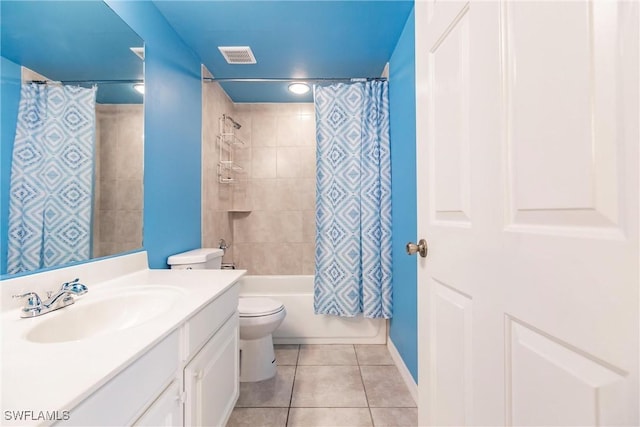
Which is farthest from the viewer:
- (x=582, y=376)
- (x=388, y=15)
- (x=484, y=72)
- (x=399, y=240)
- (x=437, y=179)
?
(x=399, y=240)

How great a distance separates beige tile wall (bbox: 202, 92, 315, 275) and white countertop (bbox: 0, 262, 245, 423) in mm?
2266

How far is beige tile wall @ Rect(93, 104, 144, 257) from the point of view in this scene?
121 centimetres

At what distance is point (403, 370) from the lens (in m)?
1.91

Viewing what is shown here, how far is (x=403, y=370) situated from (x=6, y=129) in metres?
2.24

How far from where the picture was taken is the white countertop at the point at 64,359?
475 mm

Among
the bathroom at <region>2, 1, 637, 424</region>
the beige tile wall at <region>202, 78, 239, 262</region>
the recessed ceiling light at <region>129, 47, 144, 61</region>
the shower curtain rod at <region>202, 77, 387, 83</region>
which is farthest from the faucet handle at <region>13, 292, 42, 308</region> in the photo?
the shower curtain rod at <region>202, 77, 387, 83</region>

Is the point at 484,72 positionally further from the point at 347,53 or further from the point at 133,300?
the point at 347,53

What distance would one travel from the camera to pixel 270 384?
6.05 ft

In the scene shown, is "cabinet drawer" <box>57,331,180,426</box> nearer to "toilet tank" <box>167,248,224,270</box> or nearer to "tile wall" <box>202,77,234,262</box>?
"toilet tank" <box>167,248,224,270</box>

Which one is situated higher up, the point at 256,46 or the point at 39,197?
the point at 256,46

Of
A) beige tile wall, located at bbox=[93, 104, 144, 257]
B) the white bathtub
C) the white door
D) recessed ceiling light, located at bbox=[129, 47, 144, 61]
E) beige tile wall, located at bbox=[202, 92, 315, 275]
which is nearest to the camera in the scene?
the white door

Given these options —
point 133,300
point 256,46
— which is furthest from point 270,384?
point 256,46

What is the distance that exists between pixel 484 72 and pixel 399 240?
148 cm

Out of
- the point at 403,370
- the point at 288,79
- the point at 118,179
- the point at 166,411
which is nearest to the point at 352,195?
the point at 288,79
